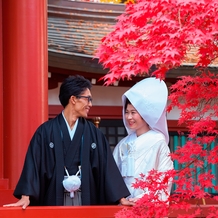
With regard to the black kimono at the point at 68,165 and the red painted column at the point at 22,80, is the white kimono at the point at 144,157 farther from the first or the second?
the red painted column at the point at 22,80

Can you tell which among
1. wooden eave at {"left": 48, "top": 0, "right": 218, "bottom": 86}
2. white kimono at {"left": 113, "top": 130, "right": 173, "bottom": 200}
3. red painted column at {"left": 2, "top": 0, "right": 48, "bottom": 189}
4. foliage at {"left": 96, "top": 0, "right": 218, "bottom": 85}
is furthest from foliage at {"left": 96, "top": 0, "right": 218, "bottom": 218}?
wooden eave at {"left": 48, "top": 0, "right": 218, "bottom": 86}

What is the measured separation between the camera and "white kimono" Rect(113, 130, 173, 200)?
5.58 meters

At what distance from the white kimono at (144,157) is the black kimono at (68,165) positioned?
0.90 ft

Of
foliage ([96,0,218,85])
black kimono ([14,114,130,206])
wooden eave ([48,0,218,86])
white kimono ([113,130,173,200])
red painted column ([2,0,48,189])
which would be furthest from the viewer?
wooden eave ([48,0,218,86])

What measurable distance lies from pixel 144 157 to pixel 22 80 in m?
1.71

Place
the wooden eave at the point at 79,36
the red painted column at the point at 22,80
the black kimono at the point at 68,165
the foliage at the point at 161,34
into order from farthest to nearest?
the wooden eave at the point at 79,36 < the red painted column at the point at 22,80 < the black kimono at the point at 68,165 < the foliage at the point at 161,34

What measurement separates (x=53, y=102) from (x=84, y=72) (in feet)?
2.53

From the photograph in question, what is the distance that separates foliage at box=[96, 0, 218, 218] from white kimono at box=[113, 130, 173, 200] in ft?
1.74

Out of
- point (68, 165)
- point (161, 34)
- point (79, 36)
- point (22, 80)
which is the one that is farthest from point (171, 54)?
point (79, 36)

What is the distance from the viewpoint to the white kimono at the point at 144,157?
18.3ft

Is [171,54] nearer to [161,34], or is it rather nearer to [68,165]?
[161,34]

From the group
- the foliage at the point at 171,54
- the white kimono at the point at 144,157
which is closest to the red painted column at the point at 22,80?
the white kimono at the point at 144,157

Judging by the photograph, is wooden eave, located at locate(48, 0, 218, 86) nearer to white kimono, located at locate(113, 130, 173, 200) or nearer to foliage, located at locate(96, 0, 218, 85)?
white kimono, located at locate(113, 130, 173, 200)

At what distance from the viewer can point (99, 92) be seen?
10.5m
